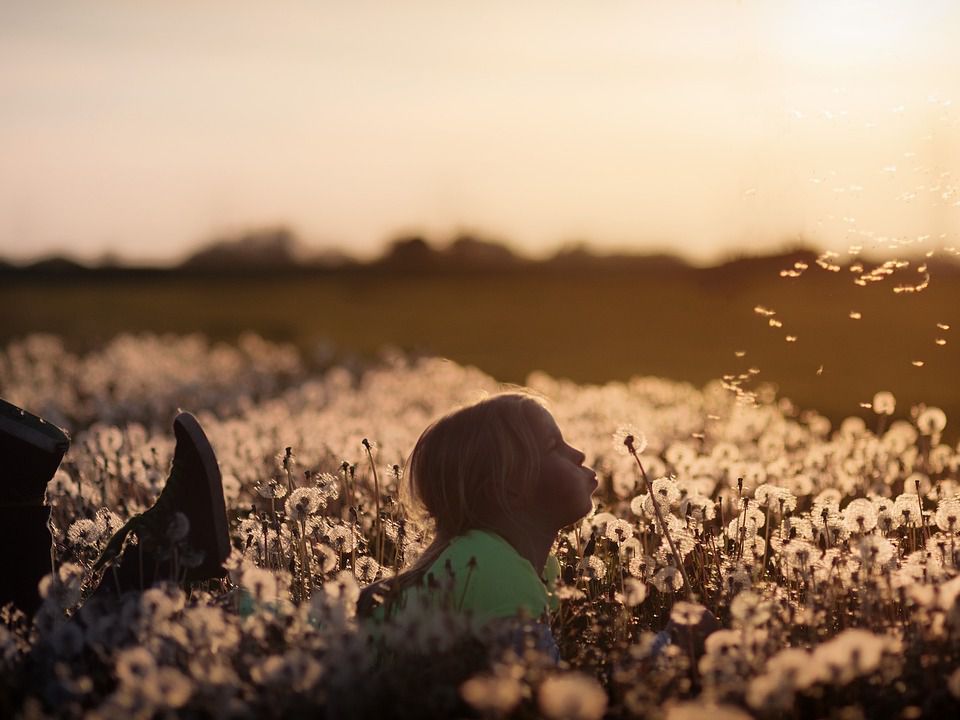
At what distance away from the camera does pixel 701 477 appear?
29.3 feet

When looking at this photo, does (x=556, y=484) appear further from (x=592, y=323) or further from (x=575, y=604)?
(x=592, y=323)

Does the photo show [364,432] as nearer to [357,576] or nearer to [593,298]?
[357,576]

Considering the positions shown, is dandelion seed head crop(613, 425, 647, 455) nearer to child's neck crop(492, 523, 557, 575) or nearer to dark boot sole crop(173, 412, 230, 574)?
child's neck crop(492, 523, 557, 575)

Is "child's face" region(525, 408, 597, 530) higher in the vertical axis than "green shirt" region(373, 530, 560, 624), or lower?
higher

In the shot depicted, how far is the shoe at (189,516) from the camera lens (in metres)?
5.35

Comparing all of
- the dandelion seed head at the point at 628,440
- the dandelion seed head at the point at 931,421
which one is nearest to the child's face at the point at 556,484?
the dandelion seed head at the point at 628,440

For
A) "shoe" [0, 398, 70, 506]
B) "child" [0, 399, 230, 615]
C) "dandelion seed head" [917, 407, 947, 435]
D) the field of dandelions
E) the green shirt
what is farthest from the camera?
"dandelion seed head" [917, 407, 947, 435]

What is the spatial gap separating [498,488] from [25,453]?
1.94 meters

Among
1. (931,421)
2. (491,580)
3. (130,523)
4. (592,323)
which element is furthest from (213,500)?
(592,323)

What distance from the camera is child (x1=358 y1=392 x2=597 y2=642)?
4957mm

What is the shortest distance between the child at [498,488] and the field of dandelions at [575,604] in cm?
20

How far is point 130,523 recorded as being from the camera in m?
5.77

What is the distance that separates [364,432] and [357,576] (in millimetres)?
4936

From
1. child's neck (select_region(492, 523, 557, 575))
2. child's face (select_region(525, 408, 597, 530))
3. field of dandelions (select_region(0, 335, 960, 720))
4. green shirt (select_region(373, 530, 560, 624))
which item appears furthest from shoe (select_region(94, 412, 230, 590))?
child's face (select_region(525, 408, 597, 530))
